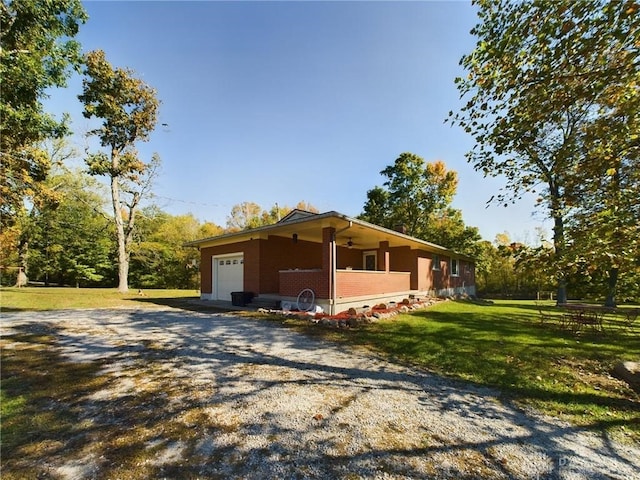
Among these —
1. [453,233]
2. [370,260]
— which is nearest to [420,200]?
[453,233]

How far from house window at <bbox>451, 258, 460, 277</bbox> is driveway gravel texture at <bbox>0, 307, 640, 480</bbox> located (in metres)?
18.6

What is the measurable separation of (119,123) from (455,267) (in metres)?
25.7

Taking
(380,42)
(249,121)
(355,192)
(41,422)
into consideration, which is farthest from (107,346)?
(355,192)

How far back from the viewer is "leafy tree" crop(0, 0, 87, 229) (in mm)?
8656

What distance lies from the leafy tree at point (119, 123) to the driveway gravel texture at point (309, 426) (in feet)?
58.2

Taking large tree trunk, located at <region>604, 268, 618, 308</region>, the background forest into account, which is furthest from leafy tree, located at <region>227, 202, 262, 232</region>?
large tree trunk, located at <region>604, 268, 618, 308</region>

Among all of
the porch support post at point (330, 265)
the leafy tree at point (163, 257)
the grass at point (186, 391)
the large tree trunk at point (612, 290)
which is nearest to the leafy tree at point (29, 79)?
the grass at point (186, 391)

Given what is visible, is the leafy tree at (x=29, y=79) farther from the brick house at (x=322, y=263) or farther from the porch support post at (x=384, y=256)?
the porch support post at (x=384, y=256)

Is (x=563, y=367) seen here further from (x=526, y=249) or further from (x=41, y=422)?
(x=41, y=422)

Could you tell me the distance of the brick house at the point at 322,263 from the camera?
991cm

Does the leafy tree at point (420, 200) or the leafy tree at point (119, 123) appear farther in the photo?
the leafy tree at point (420, 200)

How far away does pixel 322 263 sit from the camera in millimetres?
11828

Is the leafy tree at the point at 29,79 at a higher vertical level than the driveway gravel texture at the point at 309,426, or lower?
higher

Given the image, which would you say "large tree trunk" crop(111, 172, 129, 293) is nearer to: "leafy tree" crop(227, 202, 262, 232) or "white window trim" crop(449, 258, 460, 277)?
"leafy tree" crop(227, 202, 262, 232)
